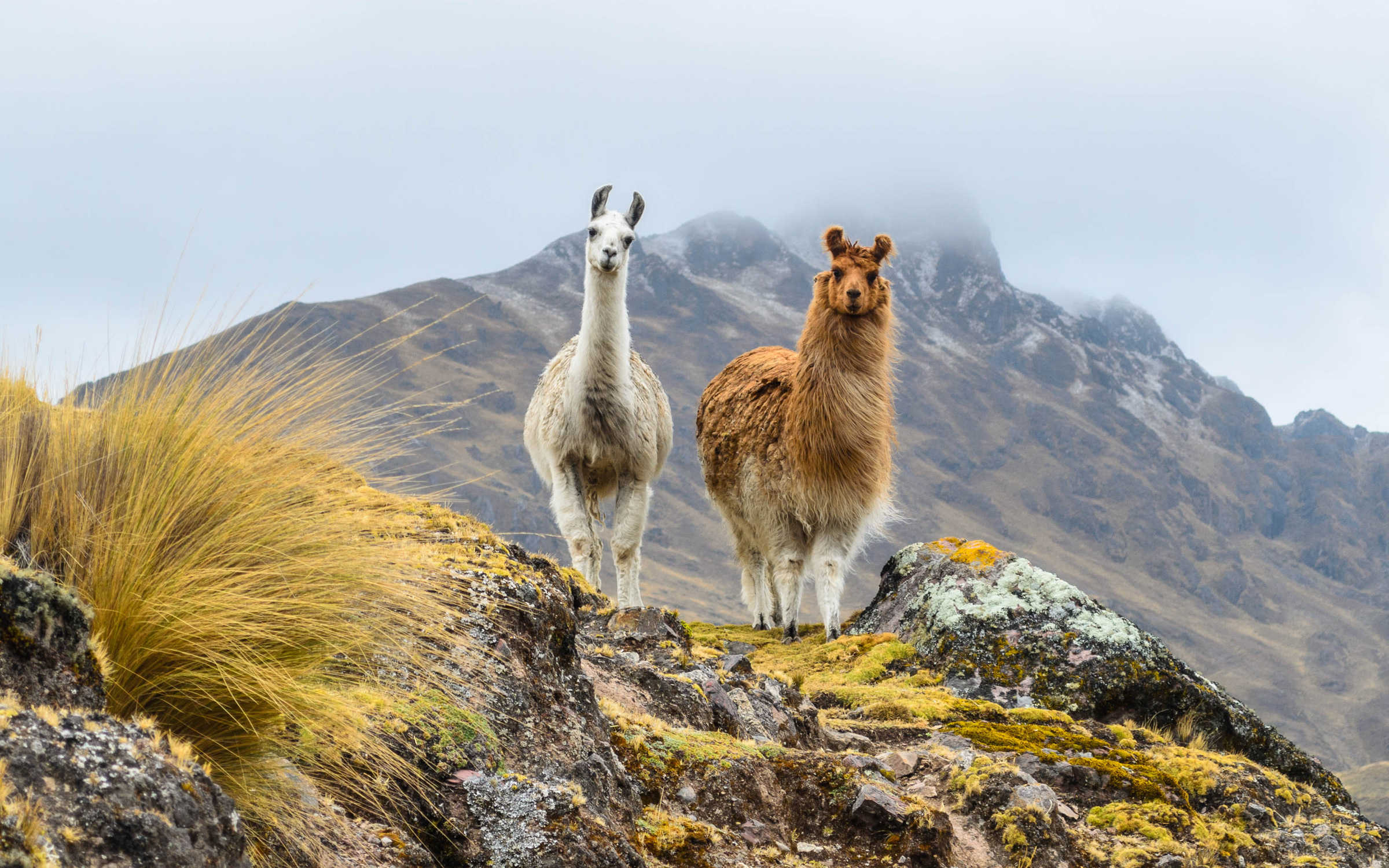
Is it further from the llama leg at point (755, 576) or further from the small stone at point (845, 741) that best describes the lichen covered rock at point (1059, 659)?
the llama leg at point (755, 576)

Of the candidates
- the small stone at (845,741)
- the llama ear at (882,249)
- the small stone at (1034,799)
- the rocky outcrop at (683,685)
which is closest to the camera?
the small stone at (1034,799)

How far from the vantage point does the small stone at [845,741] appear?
20.4ft

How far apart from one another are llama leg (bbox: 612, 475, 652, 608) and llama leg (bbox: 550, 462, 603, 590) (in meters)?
0.22

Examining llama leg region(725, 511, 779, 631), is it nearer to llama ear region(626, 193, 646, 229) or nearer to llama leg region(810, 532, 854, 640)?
llama leg region(810, 532, 854, 640)

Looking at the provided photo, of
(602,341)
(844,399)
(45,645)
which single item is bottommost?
(45,645)

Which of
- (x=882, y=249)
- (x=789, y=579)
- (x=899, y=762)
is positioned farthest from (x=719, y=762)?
(x=882, y=249)

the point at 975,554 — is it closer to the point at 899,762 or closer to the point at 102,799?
the point at 899,762

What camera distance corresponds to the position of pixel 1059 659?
8.65 meters

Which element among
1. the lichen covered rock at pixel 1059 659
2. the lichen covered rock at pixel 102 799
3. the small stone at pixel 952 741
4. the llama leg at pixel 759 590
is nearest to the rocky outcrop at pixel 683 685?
the small stone at pixel 952 741

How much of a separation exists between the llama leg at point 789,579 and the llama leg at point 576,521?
2214mm

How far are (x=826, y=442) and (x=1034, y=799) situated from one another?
21.5 feet

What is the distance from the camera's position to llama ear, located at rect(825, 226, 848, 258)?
1134 cm

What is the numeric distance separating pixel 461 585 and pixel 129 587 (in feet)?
4.73

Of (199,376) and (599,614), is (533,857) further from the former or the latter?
(599,614)
